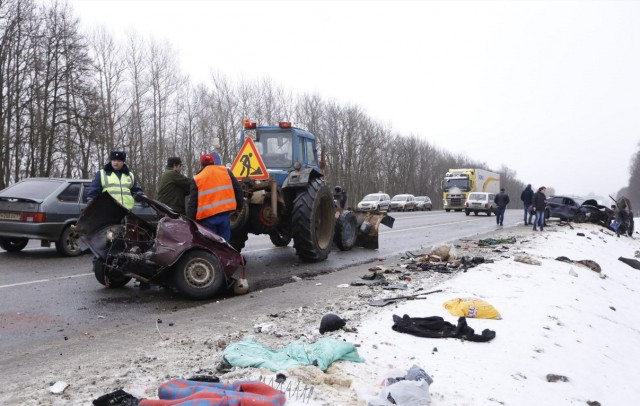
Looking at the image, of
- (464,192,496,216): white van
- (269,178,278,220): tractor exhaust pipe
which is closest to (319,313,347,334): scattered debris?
(269,178,278,220): tractor exhaust pipe

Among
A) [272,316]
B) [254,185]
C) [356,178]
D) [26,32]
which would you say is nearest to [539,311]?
[272,316]

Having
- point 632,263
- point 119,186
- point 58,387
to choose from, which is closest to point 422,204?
point 632,263

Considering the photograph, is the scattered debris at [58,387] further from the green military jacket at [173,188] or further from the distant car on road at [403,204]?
the distant car on road at [403,204]

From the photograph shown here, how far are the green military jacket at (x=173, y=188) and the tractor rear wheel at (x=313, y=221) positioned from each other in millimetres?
2164

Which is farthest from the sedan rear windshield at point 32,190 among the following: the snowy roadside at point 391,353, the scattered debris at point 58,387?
the scattered debris at point 58,387

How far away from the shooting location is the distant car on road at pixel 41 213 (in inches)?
377

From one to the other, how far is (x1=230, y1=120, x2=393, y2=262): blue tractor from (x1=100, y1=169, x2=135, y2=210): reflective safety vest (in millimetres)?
2049

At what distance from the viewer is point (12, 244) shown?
1014 cm

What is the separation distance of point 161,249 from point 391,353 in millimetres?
3413

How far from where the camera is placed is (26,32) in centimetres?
2739

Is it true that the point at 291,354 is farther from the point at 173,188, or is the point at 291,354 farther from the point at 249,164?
the point at 249,164

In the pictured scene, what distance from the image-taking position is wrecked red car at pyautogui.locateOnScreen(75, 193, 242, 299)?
6152 mm

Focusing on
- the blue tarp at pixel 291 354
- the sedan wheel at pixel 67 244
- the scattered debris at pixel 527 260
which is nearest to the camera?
the blue tarp at pixel 291 354

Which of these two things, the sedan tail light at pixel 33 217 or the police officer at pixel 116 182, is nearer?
the police officer at pixel 116 182
